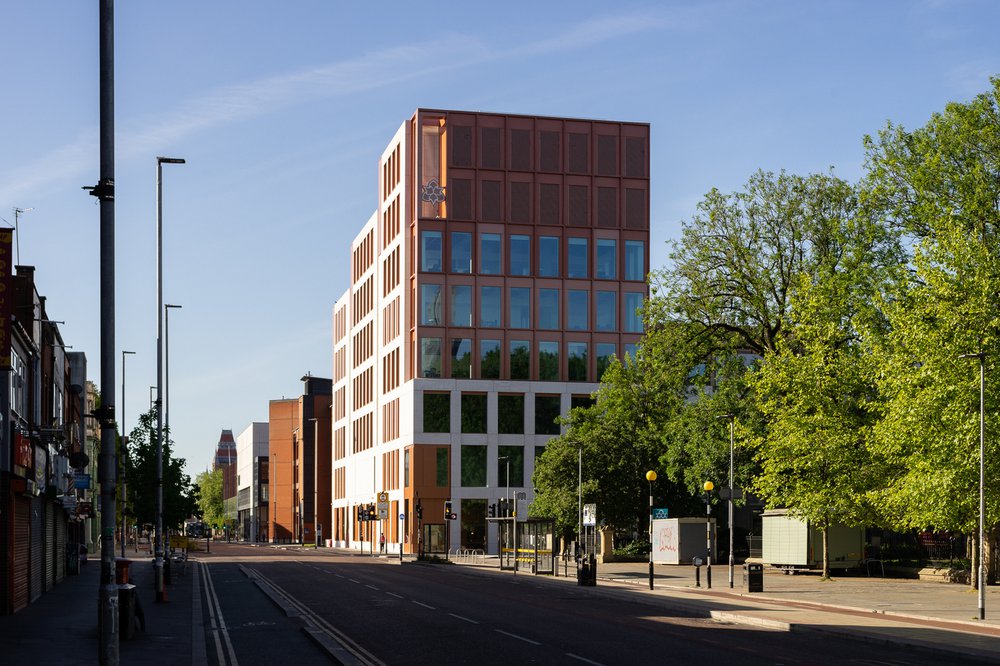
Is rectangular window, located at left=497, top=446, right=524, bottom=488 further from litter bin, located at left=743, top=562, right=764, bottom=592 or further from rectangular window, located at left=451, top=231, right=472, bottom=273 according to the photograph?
litter bin, located at left=743, top=562, right=764, bottom=592

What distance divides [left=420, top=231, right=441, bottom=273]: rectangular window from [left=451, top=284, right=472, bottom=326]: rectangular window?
2185 millimetres

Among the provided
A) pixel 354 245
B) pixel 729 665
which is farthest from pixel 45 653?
pixel 354 245

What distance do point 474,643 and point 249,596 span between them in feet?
68.8

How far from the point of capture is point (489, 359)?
103m

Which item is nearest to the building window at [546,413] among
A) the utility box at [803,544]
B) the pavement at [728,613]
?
the utility box at [803,544]

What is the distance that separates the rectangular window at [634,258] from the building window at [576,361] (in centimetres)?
694

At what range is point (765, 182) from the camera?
60.1 meters

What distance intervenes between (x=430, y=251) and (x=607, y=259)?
1457cm

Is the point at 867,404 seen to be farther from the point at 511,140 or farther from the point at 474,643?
the point at 511,140

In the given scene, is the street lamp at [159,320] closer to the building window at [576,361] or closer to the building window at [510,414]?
the building window at [510,414]

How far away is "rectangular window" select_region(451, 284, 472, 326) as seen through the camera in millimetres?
102125

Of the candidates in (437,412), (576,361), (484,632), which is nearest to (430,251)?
(437,412)

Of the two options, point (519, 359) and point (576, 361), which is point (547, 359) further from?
point (576, 361)

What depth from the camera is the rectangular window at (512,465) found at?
103 m
